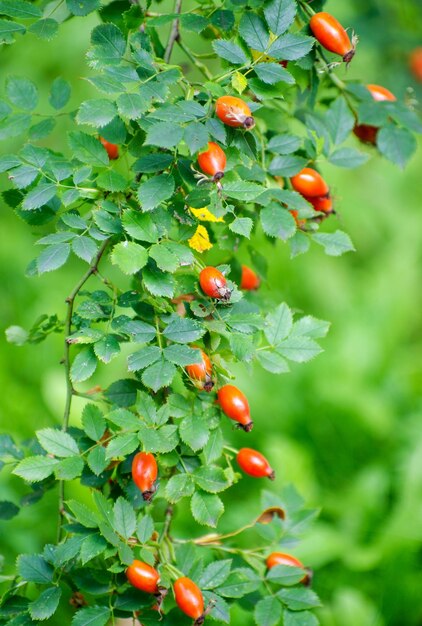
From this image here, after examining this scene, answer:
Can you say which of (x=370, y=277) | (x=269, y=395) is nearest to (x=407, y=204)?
(x=370, y=277)

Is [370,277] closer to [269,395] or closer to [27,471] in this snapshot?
[269,395]

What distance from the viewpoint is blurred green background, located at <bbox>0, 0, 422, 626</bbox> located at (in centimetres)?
203

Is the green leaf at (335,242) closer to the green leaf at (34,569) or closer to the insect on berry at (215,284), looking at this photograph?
the insect on berry at (215,284)

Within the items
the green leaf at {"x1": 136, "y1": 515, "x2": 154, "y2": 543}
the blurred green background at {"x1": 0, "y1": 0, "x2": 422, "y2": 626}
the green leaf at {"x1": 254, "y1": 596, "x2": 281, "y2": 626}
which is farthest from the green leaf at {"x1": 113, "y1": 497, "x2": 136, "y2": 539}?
the blurred green background at {"x1": 0, "y1": 0, "x2": 422, "y2": 626}

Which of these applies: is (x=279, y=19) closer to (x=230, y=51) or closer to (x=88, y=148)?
(x=230, y=51)

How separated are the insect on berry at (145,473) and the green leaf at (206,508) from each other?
5cm

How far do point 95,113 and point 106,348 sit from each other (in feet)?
0.76

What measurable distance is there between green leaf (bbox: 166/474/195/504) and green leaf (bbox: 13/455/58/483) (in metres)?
0.13

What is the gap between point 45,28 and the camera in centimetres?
89

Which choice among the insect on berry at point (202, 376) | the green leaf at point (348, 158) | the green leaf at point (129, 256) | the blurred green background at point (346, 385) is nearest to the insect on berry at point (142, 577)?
the insect on berry at point (202, 376)

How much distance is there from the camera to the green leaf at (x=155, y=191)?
30.0 inches

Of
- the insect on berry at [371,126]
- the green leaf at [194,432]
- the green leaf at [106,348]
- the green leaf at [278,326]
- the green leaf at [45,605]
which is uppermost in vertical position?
the insect on berry at [371,126]

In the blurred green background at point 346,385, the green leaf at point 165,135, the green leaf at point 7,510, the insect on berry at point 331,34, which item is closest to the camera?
the green leaf at point 165,135

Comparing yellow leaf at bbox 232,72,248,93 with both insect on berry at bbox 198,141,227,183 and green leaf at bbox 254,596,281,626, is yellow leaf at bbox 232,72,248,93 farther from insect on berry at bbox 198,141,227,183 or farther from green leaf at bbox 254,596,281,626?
green leaf at bbox 254,596,281,626
